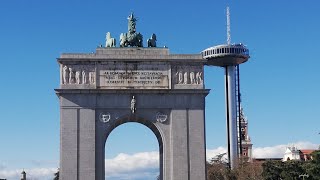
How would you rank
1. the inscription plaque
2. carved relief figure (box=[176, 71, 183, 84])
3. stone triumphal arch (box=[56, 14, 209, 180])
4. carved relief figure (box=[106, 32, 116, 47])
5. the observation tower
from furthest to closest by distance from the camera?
the observation tower < carved relief figure (box=[106, 32, 116, 47]) < carved relief figure (box=[176, 71, 183, 84]) < the inscription plaque < stone triumphal arch (box=[56, 14, 209, 180])

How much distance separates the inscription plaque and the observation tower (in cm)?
7899

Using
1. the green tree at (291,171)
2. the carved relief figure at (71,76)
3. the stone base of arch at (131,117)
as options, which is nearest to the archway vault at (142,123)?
the stone base of arch at (131,117)

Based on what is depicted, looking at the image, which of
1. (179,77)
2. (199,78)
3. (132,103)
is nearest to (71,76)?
(132,103)

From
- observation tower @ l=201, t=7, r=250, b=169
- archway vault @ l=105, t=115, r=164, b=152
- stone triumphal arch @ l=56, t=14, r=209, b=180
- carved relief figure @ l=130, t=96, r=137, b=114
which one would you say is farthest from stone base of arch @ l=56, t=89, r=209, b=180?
observation tower @ l=201, t=7, r=250, b=169

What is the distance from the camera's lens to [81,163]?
47.8m

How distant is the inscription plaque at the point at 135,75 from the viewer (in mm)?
48531

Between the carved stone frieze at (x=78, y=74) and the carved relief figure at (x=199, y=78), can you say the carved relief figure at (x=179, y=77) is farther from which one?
the carved stone frieze at (x=78, y=74)

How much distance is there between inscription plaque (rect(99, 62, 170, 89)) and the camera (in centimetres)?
4853

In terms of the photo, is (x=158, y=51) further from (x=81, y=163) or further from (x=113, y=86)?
(x=81, y=163)

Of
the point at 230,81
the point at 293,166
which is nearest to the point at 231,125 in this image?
the point at 230,81

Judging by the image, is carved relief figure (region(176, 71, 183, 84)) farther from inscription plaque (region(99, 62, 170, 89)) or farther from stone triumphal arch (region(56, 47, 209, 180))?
inscription plaque (region(99, 62, 170, 89))

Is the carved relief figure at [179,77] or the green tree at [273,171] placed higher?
the carved relief figure at [179,77]

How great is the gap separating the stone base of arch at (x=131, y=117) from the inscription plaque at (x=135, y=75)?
19.7 inches

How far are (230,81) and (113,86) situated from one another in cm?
8460
